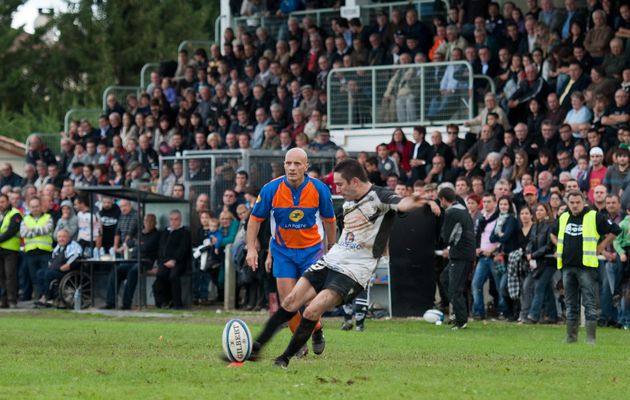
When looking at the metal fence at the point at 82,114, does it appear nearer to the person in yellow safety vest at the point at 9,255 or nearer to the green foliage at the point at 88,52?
the person in yellow safety vest at the point at 9,255

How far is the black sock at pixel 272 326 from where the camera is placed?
13.0 m

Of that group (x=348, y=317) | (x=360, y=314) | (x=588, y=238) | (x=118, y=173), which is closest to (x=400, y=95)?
(x=118, y=173)

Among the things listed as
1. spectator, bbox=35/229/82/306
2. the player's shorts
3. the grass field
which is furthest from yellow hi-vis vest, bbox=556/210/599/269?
spectator, bbox=35/229/82/306

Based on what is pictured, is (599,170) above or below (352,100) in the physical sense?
below

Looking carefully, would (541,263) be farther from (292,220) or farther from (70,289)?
(70,289)

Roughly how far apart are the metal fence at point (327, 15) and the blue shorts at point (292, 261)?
713 inches

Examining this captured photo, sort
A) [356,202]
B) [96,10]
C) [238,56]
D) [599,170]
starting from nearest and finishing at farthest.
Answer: [356,202]
[599,170]
[238,56]
[96,10]

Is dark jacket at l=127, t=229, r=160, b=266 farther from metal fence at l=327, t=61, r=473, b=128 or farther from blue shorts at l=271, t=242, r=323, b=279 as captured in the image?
blue shorts at l=271, t=242, r=323, b=279

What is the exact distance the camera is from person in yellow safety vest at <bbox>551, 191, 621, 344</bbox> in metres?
17.2

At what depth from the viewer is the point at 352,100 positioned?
1173 inches

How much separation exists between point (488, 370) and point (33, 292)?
61.1 ft

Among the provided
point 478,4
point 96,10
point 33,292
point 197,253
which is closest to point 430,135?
point 478,4

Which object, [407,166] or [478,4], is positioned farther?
[478,4]

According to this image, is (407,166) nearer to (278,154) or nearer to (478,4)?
(278,154)
